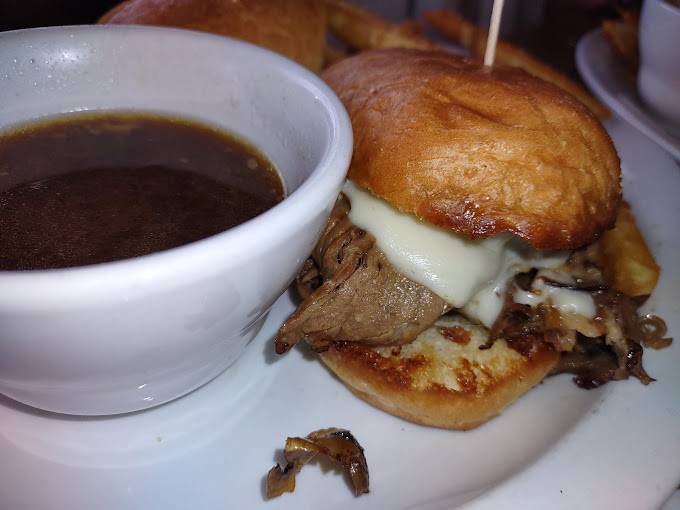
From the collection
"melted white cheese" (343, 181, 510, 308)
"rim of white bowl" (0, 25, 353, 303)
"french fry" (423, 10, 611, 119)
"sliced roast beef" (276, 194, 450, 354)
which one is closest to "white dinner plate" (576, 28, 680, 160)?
"french fry" (423, 10, 611, 119)

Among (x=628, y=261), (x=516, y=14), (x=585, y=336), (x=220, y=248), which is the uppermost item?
(x=220, y=248)

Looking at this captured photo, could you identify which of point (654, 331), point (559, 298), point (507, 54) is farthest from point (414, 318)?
point (507, 54)

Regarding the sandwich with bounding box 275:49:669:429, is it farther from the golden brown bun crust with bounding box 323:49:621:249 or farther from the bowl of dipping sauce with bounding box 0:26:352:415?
the bowl of dipping sauce with bounding box 0:26:352:415

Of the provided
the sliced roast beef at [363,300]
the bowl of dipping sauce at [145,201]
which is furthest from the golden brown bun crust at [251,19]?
the sliced roast beef at [363,300]

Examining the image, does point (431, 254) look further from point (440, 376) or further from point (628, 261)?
point (628, 261)

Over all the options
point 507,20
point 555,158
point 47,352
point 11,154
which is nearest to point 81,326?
point 47,352
